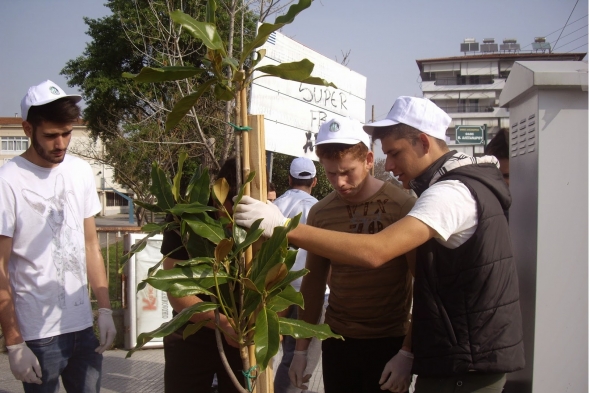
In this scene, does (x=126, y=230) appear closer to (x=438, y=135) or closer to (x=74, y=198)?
(x=74, y=198)

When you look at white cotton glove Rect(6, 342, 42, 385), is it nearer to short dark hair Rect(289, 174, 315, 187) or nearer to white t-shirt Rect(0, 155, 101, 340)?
white t-shirt Rect(0, 155, 101, 340)

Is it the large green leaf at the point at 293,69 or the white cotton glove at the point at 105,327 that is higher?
the large green leaf at the point at 293,69

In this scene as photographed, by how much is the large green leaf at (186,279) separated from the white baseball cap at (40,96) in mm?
1296

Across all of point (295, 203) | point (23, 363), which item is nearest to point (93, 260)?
point (23, 363)

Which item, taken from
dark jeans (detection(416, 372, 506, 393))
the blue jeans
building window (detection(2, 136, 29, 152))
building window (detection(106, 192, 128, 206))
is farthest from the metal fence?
building window (detection(2, 136, 29, 152))

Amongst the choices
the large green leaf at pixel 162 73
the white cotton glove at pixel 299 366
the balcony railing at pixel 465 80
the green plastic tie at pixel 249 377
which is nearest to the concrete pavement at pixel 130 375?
the white cotton glove at pixel 299 366

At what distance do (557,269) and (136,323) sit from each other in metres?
4.63

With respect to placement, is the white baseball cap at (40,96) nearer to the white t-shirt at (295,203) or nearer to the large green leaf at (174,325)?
the large green leaf at (174,325)

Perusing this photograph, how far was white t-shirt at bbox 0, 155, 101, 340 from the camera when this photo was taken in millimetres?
2418

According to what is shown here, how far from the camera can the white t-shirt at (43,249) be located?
7.93 feet

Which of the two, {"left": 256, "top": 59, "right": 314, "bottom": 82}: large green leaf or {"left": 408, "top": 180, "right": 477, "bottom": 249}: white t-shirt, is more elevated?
{"left": 256, "top": 59, "right": 314, "bottom": 82}: large green leaf

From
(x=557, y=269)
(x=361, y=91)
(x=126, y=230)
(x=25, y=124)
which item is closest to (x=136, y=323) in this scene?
(x=126, y=230)

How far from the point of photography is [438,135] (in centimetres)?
Answer: 223

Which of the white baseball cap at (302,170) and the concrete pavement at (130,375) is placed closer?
the white baseball cap at (302,170)
